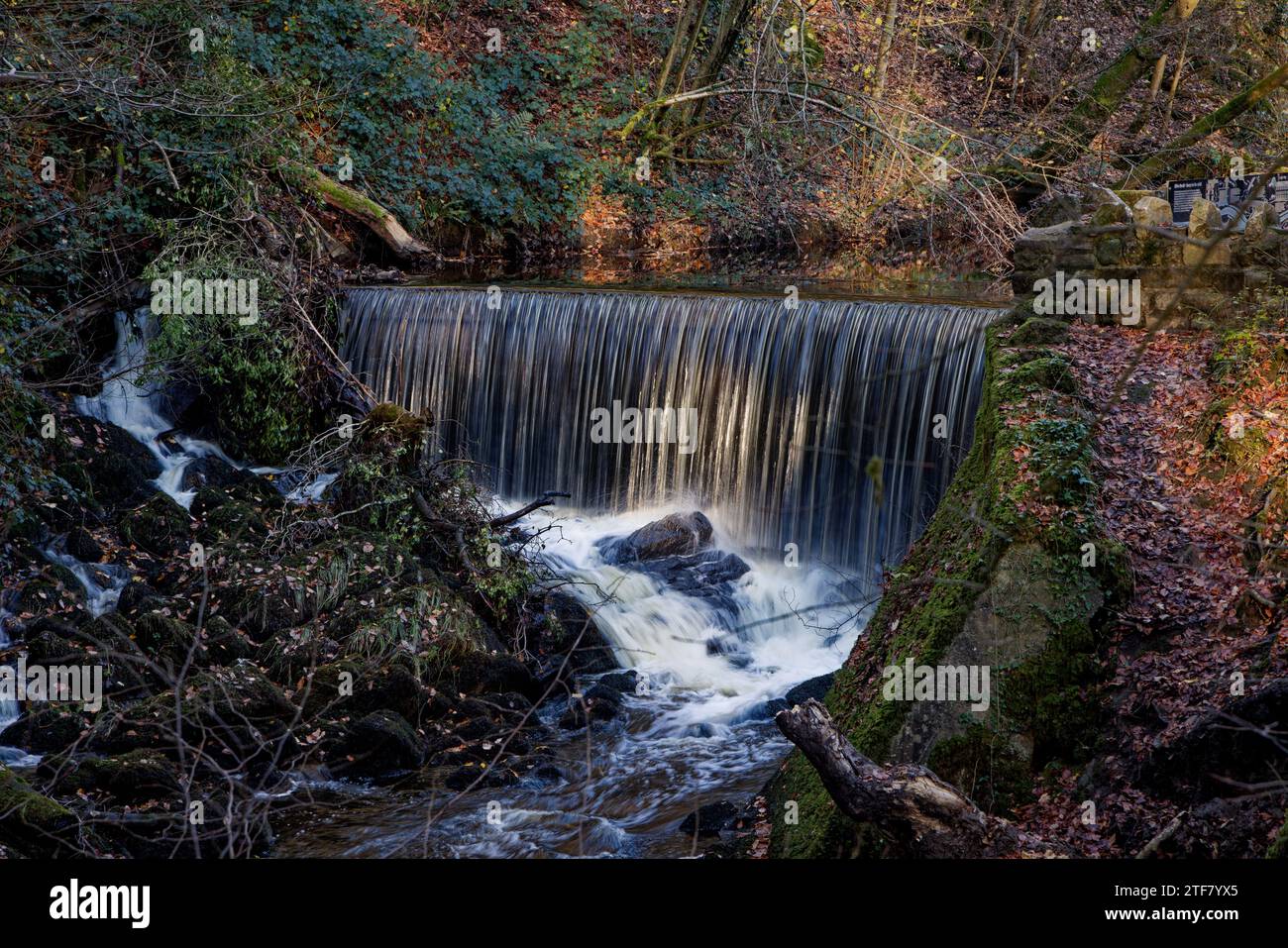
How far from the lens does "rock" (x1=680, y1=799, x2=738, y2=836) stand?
20.5ft

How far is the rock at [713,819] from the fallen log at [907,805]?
182cm

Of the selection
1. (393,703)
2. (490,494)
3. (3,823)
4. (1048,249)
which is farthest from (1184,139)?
(3,823)

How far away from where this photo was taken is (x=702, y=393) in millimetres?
11383

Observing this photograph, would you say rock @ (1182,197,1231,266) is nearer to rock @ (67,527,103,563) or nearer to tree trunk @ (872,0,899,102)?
rock @ (67,527,103,563)

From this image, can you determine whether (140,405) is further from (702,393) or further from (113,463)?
(702,393)

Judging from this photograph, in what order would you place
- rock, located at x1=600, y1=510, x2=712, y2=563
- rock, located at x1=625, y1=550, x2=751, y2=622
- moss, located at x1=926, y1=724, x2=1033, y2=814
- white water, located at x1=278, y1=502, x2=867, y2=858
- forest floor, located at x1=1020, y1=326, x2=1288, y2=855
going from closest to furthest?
forest floor, located at x1=1020, y1=326, x2=1288, y2=855 → moss, located at x1=926, y1=724, x2=1033, y2=814 → white water, located at x1=278, y1=502, x2=867, y2=858 → rock, located at x1=625, y1=550, x2=751, y2=622 → rock, located at x1=600, y1=510, x2=712, y2=563

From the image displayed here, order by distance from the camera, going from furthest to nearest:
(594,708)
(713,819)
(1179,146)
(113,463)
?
(1179,146) → (113,463) → (594,708) → (713,819)

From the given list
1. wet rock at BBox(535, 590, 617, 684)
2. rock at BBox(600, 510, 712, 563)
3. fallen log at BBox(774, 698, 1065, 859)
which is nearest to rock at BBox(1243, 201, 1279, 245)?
rock at BBox(600, 510, 712, 563)

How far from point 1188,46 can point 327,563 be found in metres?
16.2

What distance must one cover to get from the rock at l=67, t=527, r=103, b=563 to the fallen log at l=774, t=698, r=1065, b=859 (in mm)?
6275

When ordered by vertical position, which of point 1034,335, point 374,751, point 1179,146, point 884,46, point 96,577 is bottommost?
point 374,751

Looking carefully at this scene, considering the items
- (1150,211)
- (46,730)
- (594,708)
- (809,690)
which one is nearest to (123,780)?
(46,730)

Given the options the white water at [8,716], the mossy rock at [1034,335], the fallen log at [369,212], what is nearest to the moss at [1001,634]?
the mossy rock at [1034,335]

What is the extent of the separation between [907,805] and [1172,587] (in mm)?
2022
